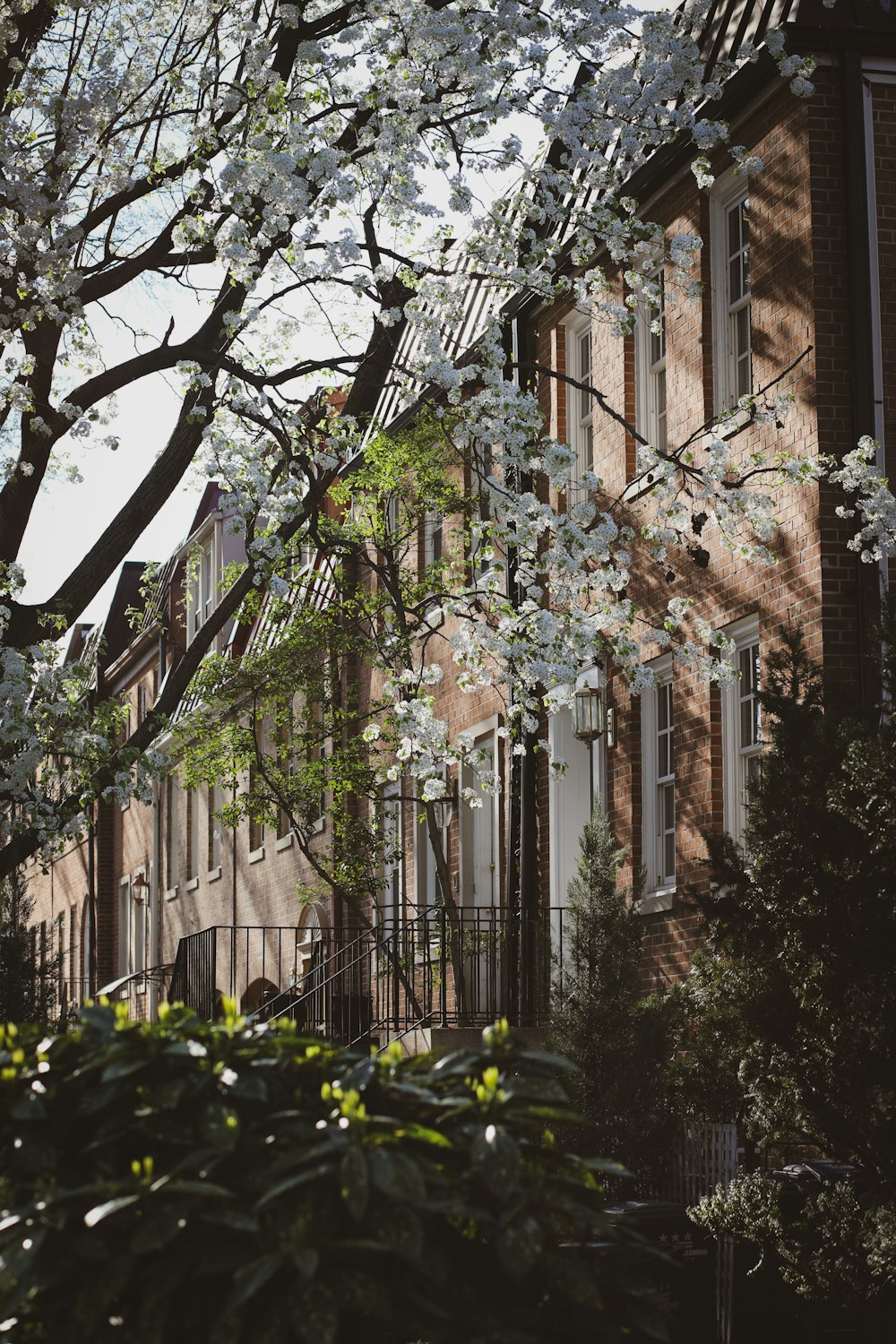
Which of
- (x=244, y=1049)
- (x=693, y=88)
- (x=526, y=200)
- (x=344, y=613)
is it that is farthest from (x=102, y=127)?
(x=244, y=1049)

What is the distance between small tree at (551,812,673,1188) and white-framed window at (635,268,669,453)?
12.3ft

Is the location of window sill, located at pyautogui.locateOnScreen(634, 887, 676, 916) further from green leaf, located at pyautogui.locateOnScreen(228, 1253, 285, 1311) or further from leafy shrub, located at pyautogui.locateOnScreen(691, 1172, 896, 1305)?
green leaf, located at pyautogui.locateOnScreen(228, 1253, 285, 1311)

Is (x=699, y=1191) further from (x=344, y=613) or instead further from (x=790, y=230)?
(x=344, y=613)

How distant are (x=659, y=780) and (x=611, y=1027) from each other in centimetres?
297

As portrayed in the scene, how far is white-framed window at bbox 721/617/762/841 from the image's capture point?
12.6m

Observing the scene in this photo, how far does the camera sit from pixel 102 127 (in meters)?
13.0

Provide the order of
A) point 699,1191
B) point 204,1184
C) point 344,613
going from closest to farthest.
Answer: point 204,1184 → point 699,1191 → point 344,613

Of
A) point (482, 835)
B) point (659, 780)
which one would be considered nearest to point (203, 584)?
point (482, 835)

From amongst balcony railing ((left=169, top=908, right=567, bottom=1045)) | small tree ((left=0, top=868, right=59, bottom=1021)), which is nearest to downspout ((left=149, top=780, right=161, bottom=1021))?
small tree ((left=0, top=868, right=59, bottom=1021))

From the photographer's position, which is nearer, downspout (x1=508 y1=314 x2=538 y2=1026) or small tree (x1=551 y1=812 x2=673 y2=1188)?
small tree (x1=551 y1=812 x2=673 y2=1188)

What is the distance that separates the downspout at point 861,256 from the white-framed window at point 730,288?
1.20 metres

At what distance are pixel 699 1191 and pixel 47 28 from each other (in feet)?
29.7

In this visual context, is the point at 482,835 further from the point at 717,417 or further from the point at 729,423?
the point at 729,423

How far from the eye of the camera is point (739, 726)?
41.9 ft
